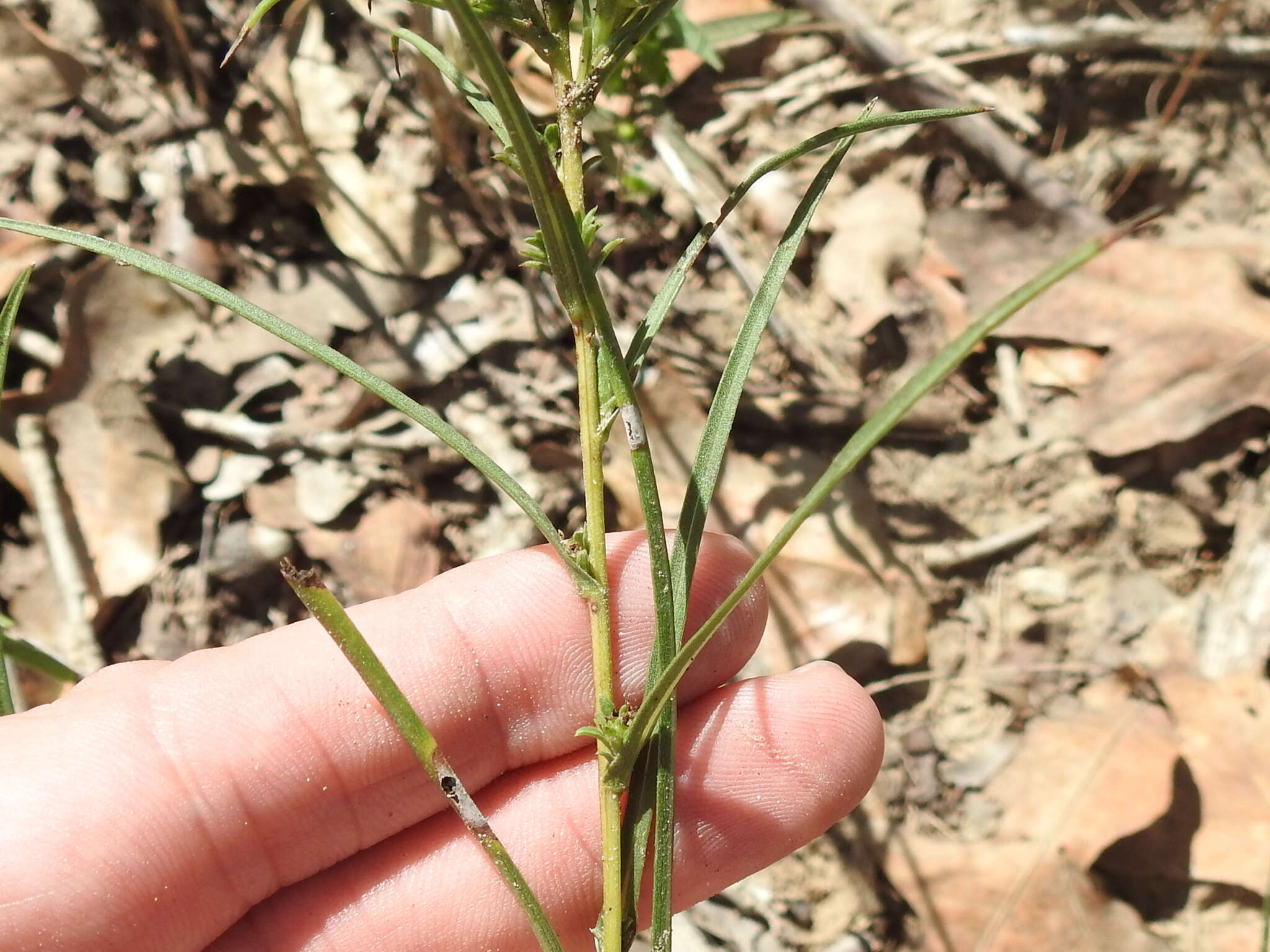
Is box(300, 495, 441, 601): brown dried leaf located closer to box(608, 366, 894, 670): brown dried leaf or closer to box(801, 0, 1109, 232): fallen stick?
box(608, 366, 894, 670): brown dried leaf

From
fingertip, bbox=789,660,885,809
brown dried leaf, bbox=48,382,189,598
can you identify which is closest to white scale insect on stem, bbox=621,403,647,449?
fingertip, bbox=789,660,885,809

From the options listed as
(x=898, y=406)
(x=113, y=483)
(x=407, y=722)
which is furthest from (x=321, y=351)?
(x=113, y=483)

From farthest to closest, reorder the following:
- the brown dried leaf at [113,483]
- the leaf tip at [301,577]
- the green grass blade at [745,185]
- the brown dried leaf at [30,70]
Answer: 1. the brown dried leaf at [30,70]
2. the brown dried leaf at [113,483]
3. the green grass blade at [745,185]
4. the leaf tip at [301,577]

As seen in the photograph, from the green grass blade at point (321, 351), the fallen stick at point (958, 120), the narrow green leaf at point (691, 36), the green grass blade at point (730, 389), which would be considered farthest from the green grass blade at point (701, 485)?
the fallen stick at point (958, 120)

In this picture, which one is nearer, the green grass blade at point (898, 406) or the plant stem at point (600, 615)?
the green grass blade at point (898, 406)

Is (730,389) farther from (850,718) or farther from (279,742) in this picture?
(279,742)

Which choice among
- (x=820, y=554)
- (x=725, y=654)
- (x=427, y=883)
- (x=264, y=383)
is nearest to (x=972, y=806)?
(x=820, y=554)

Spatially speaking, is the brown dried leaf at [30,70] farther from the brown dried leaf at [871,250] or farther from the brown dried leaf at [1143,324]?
the brown dried leaf at [1143,324]
